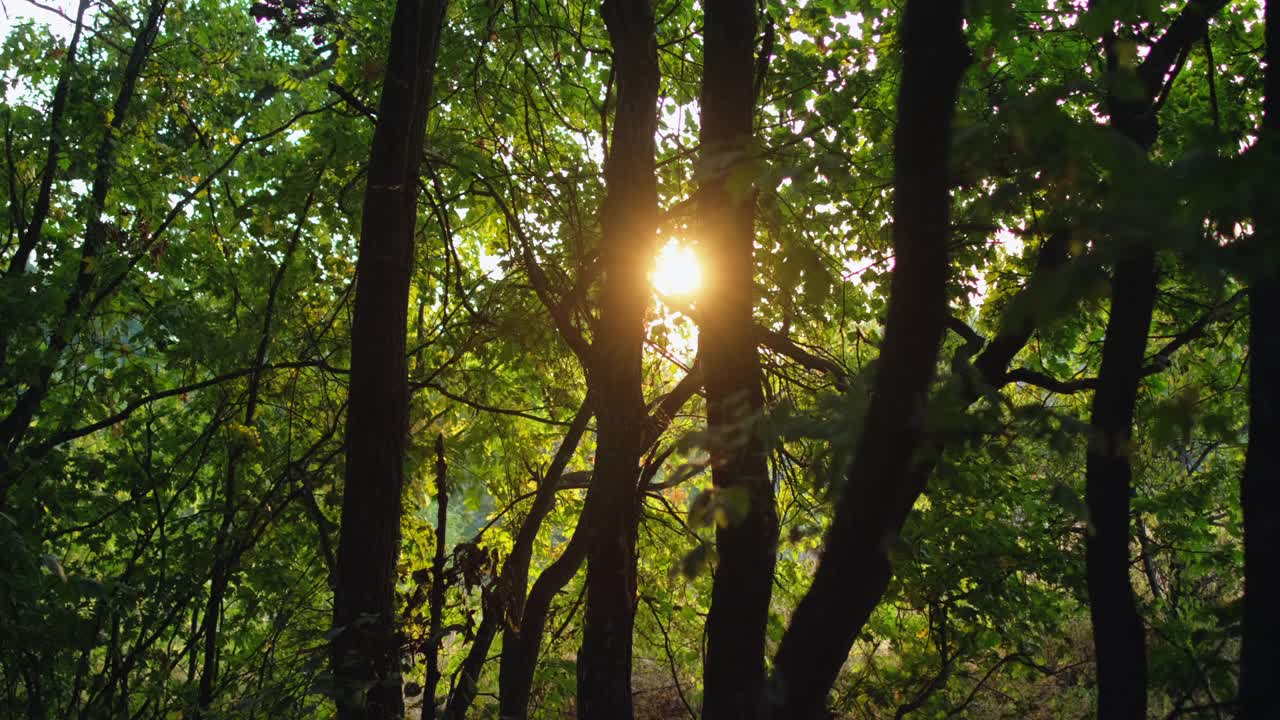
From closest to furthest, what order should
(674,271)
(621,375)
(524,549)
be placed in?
(621,375) → (674,271) → (524,549)

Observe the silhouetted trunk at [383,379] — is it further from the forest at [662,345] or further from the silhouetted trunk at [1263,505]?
the silhouetted trunk at [1263,505]

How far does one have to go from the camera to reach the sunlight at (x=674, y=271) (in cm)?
419

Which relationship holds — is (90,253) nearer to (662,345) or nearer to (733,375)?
(662,345)

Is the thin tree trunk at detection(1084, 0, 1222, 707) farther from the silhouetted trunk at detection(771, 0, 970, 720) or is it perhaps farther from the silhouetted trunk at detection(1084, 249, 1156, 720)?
the silhouetted trunk at detection(771, 0, 970, 720)

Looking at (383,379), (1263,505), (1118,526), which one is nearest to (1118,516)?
(1118,526)

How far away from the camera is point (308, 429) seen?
7.84 m

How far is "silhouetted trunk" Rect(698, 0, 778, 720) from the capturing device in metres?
1.99

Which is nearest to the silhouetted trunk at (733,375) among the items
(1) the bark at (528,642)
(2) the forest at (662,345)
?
(2) the forest at (662,345)

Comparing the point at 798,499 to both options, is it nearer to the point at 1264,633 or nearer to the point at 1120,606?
the point at 1120,606

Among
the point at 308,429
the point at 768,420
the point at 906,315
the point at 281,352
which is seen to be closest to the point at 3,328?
the point at 281,352

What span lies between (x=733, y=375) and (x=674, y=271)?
96.5 inches

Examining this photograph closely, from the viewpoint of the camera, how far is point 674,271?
14.8ft

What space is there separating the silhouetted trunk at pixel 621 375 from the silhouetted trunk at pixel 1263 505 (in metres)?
1.94

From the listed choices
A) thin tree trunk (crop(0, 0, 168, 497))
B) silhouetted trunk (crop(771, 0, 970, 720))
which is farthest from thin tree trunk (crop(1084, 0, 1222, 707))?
thin tree trunk (crop(0, 0, 168, 497))
